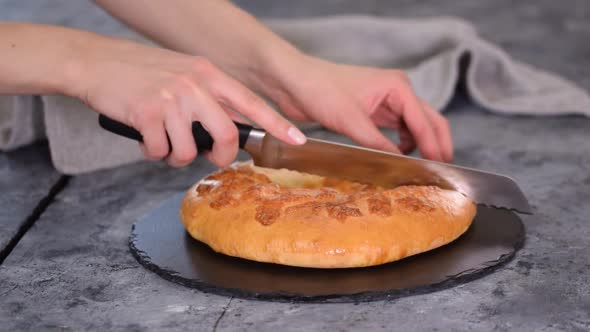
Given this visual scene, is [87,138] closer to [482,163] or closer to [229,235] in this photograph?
[229,235]

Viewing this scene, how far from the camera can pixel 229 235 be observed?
1.55 metres

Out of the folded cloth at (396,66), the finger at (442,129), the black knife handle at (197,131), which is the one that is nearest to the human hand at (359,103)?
the finger at (442,129)

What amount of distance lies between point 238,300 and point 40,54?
61 centimetres

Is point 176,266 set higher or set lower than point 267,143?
lower

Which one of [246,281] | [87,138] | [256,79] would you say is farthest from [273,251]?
[87,138]

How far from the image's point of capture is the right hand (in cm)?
151

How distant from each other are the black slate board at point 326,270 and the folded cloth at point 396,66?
58 cm

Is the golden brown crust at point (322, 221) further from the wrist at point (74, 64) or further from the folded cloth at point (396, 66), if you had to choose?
the folded cloth at point (396, 66)

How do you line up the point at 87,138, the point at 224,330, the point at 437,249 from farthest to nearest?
the point at 87,138 → the point at 437,249 → the point at 224,330

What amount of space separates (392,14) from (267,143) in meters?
2.35

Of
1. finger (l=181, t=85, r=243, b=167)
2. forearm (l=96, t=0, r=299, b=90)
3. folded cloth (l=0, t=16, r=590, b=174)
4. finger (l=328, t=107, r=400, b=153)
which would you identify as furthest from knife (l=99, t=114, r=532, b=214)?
folded cloth (l=0, t=16, r=590, b=174)

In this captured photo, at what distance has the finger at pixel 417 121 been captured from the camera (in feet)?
6.53

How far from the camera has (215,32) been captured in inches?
77.7

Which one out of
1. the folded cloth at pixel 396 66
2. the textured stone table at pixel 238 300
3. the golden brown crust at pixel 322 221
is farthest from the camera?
the folded cloth at pixel 396 66
